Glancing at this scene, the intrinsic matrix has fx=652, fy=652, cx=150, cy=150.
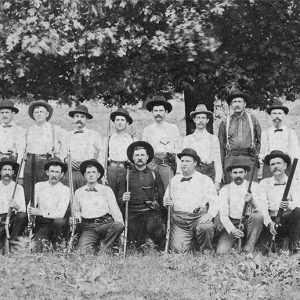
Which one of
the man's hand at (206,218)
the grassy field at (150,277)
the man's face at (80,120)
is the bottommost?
the grassy field at (150,277)

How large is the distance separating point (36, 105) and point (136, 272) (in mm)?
3991

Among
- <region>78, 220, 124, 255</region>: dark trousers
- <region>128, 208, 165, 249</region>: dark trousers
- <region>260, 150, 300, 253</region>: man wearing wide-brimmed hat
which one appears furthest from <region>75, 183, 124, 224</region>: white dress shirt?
<region>260, 150, 300, 253</region>: man wearing wide-brimmed hat

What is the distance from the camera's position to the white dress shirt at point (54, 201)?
10.4 meters

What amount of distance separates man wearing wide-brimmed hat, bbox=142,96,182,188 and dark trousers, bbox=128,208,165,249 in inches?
26.0

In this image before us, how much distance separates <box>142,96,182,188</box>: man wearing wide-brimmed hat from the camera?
11062 millimetres

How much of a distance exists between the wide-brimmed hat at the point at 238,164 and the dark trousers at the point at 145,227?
142cm

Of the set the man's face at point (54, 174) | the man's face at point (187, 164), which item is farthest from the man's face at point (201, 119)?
the man's face at point (54, 174)

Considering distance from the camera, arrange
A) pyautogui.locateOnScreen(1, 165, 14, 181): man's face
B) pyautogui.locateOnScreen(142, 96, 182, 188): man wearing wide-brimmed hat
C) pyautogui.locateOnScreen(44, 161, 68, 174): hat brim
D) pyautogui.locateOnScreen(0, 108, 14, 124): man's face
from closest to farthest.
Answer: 1. pyautogui.locateOnScreen(44, 161, 68, 174): hat brim
2. pyautogui.locateOnScreen(1, 165, 14, 181): man's face
3. pyautogui.locateOnScreen(142, 96, 182, 188): man wearing wide-brimmed hat
4. pyautogui.locateOnScreen(0, 108, 14, 124): man's face

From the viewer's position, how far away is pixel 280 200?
1021 cm

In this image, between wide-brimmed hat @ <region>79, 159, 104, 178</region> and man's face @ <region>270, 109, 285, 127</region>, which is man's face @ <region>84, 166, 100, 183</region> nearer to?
wide-brimmed hat @ <region>79, 159, 104, 178</region>

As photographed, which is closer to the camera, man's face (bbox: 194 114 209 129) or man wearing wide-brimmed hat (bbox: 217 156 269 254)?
man wearing wide-brimmed hat (bbox: 217 156 269 254)

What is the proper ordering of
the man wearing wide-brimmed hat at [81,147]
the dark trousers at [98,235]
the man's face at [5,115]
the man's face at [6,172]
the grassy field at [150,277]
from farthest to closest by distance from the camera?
the man's face at [5,115] → the man wearing wide-brimmed hat at [81,147] → the man's face at [6,172] → the dark trousers at [98,235] → the grassy field at [150,277]

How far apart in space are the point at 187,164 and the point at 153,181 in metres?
0.67

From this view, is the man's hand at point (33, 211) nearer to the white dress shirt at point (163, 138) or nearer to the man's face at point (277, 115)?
the white dress shirt at point (163, 138)
